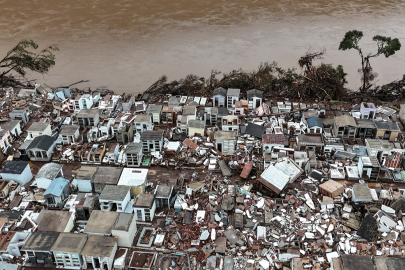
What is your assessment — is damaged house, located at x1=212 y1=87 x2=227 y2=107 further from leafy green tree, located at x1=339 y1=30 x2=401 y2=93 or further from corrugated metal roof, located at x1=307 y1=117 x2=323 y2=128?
leafy green tree, located at x1=339 y1=30 x2=401 y2=93

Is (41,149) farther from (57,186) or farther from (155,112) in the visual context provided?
(155,112)

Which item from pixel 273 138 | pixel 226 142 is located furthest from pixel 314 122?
pixel 226 142

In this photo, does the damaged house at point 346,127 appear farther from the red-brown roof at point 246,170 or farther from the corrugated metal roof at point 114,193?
the corrugated metal roof at point 114,193

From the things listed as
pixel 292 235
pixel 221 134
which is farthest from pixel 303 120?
pixel 292 235

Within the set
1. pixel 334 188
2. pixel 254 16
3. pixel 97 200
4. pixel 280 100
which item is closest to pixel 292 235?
pixel 334 188

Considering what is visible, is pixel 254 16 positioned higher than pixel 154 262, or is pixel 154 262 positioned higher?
pixel 254 16

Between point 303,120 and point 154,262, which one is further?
point 303,120

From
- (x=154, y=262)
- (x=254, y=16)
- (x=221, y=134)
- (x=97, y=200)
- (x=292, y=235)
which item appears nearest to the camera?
(x=154, y=262)

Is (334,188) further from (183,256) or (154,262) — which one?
(154,262)

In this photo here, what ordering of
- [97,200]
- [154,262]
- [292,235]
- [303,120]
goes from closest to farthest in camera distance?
[154,262], [292,235], [97,200], [303,120]
